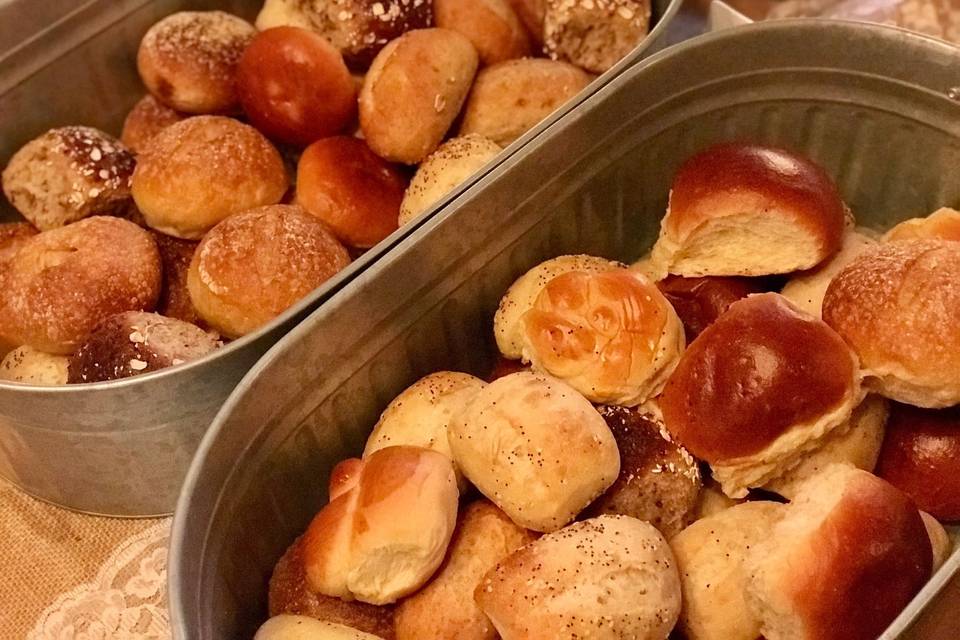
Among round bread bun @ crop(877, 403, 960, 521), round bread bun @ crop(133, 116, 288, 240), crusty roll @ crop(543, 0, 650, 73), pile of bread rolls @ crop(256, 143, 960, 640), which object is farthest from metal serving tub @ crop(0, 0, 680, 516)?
round bread bun @ crop(877, 403, 960, 521)

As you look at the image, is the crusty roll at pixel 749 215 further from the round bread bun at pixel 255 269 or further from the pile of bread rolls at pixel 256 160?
the round bread bun at pixel 255 269

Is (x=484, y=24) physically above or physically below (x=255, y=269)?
above

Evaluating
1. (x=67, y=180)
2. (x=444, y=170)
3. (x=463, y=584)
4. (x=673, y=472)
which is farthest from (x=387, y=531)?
(x=67, y=180)

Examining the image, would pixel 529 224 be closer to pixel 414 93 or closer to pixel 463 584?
pixel 414 93

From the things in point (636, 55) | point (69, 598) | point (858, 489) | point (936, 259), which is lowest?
point (69, 598)

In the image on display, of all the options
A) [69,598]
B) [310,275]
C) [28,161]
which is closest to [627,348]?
[310,275]

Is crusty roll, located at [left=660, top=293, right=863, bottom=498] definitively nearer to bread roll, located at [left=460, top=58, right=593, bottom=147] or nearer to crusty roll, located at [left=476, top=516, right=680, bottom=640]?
crusty roll, located at [left=476, top=516, right=680, bottom=640]

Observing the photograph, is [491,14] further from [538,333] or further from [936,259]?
[936,259]
